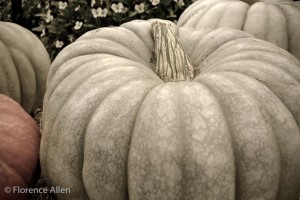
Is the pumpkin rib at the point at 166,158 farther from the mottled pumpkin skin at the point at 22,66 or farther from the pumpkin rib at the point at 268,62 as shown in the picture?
the mottled pumpkin skin at the point at 22,66

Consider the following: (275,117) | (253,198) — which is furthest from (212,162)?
(275,117)

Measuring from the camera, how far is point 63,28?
4.62m

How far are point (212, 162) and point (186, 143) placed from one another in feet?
0.39

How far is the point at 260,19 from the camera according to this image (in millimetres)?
2957

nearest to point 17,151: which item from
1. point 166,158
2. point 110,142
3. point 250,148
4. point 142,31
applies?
point 110,142

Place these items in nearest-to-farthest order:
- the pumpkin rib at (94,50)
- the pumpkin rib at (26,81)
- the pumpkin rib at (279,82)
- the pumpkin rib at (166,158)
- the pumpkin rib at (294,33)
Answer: the pumpkin rib at (166,158), the pumpkin rib at (279,82), the pumpkin rib at (94,50), the pumpkin rib at (294,33), the pumpkin rib at (26,81)

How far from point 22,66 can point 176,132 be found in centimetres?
184

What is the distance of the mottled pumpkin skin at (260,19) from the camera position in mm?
2896

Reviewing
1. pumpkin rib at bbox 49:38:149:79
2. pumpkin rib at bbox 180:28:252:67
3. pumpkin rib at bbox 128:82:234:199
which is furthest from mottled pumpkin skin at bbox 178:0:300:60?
pumpkin rib at bbox 128:82:234:199

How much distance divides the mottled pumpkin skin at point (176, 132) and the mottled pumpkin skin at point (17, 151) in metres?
0.11

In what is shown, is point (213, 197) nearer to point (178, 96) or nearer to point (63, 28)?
point (178, 96)

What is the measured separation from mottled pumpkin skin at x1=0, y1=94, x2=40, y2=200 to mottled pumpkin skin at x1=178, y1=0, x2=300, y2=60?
145 cm

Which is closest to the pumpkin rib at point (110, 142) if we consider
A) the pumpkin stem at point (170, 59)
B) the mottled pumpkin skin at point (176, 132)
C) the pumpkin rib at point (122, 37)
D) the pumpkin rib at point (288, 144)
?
the mottled pumpkin skin at point (176, 132)

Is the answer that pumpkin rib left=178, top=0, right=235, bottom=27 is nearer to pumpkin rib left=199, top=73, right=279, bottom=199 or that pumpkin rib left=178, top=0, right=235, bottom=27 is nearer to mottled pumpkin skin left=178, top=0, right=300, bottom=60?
mottled pumpkin skin left=178, top=0, right=300, bottom=60
